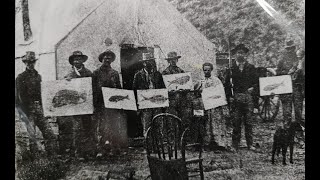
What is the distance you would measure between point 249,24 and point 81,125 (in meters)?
1.64

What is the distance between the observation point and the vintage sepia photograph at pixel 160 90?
3.02 meters

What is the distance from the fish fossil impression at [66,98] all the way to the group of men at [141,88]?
0.13 meters

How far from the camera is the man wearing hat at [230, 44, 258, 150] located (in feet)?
10.00

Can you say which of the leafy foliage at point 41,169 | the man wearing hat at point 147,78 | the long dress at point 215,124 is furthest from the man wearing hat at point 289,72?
the leafy foliage at point 41,169

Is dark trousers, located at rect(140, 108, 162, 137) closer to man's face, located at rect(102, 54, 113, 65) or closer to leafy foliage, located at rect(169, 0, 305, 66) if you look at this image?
man's face, located at rect(102, 54, 113, 65)

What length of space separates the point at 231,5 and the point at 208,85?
68cm

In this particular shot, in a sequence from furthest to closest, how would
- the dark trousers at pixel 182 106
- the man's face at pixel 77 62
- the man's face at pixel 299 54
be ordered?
the man's face at pixel 77 62 < the dark trousers at pixel 182 106 < the man's face at pixel 299 54

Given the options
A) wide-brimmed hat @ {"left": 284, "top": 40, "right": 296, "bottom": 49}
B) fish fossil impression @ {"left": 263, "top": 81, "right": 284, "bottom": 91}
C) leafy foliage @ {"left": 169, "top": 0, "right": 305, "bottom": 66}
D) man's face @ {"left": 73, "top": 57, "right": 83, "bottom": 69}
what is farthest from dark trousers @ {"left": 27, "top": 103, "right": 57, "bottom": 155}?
wide-brimmed hat @ {"left": 284, "top": 40, "right": 296, "bottom": 49}

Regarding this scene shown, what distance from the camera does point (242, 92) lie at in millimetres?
3051

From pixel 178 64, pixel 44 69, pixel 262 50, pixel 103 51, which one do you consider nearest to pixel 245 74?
pixel 262 50

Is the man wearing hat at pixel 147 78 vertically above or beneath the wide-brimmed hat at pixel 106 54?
beneath

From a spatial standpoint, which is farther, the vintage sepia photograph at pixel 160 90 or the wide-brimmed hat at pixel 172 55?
the wide-brimmed hat at pixel 172 55

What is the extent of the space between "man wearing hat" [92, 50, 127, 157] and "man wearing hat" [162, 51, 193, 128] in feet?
1.42

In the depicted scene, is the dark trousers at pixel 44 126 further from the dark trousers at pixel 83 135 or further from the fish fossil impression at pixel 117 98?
the fish fossil impression at pixel 117 98
